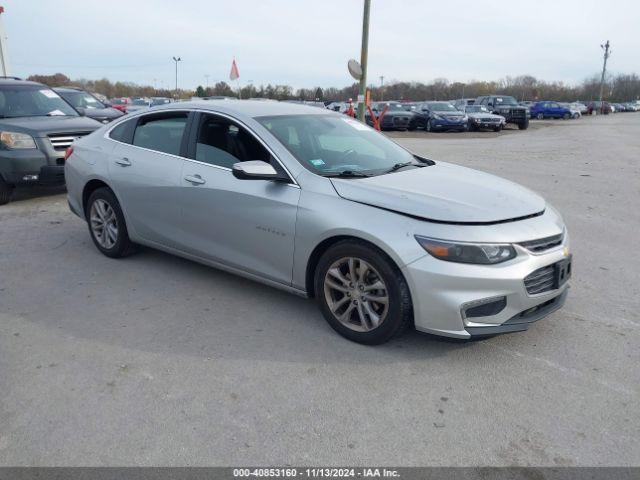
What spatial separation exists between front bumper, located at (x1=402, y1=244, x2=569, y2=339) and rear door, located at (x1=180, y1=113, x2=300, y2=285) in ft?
3.49

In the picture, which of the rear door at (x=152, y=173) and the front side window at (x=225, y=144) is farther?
the rear door at (x=152, y=173)

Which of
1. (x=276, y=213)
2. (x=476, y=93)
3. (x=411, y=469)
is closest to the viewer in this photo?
(x=411, y=469)

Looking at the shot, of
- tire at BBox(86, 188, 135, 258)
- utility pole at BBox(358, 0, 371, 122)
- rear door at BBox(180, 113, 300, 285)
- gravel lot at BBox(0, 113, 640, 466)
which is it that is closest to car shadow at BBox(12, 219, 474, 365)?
gravel lot at BBox(0, 113, 640, 466)

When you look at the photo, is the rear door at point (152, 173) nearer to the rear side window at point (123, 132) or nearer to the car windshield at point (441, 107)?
the rear side window at point (123, 132)

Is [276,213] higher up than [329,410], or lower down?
higher up

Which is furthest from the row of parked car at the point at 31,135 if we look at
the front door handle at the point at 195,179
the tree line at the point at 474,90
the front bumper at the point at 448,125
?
the tree line at the point at 474,90

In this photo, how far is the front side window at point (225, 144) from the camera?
14.3 feet

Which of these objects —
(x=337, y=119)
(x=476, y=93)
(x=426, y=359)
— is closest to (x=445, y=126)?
(x=337, y=119)

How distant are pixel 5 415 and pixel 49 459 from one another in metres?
0.53

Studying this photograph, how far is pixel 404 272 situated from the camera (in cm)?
347

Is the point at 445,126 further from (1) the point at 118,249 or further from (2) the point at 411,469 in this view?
(2) the point at 411,469

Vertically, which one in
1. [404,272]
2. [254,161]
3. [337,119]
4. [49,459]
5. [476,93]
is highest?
[476,93]

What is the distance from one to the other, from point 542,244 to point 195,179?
8.93 ft

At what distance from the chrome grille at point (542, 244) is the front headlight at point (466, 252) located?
0.72 feet
